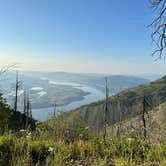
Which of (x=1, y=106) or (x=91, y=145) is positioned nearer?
(x=91, y=145)

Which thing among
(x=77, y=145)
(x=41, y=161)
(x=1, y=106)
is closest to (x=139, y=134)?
(x=77, y=145)

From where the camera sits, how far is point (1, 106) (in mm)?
33938

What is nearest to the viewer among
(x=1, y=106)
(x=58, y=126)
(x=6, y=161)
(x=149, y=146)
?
(x=6, y=161)

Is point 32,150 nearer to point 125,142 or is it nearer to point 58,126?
point 58,126

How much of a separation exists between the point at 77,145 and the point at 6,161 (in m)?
2.13

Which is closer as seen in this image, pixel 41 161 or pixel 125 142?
pixel 41 161

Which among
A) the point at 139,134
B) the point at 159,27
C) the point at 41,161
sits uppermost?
the point at 159,27

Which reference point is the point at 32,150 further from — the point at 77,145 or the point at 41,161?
the point at 77,145

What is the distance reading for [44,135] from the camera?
8445 millimetres

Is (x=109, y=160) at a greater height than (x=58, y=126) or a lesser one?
Result: lesser

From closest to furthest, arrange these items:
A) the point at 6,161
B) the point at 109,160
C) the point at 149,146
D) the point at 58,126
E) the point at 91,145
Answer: the point at 6,161, the point at 109,160, the point at 149,146, the point at 91,145, the point at 58,126

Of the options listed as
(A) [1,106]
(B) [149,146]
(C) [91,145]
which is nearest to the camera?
(B) [149,146]

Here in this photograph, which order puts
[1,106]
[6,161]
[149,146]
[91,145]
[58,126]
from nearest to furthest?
[6,161]
[149,146]
[91,145]
[58,126]
[1,106]

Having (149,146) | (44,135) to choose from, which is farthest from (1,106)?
(149,146)
